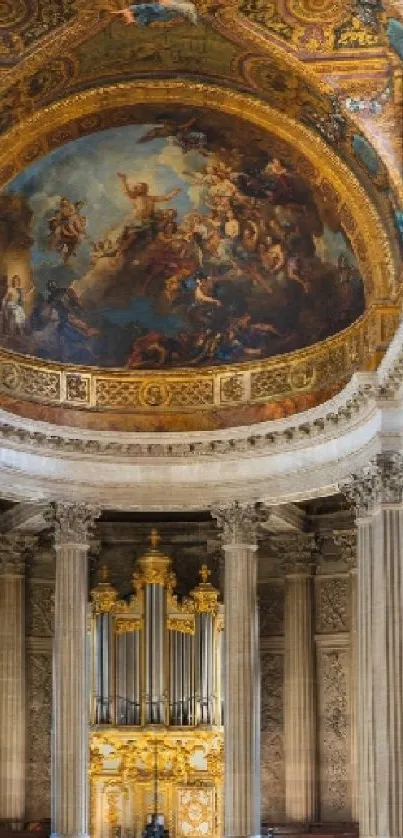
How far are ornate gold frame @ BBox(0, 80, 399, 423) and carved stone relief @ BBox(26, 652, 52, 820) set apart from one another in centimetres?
683

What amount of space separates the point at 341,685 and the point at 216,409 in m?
7.06

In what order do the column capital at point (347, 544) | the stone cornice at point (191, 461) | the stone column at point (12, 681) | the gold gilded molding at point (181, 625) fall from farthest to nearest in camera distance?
1. the stone column at point (12, 681)
2. the gold gilded molding at point (181, 625)
3. the column capital at point (347, 544)
4. the stone cornice at point (191, 461)

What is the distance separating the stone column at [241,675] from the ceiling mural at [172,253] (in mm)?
3876

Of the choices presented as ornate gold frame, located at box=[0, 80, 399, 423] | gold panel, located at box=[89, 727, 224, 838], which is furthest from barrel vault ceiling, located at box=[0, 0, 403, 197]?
gold panel, located at box=[89, 727, 224, 838]

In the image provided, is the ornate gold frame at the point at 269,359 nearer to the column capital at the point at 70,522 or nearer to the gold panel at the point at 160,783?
the column capital at the point at 70,522

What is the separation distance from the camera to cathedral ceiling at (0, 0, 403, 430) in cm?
3619

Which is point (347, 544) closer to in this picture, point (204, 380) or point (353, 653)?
point (353, 653)

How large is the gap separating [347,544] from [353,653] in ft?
8.57

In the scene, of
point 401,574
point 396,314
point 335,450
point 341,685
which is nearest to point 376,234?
point 396,314

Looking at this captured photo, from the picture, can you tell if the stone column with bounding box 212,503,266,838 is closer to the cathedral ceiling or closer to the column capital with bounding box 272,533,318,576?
the cathedral ceiling

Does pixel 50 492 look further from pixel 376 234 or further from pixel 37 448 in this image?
pixel 376 234

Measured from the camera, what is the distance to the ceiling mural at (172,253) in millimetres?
40250

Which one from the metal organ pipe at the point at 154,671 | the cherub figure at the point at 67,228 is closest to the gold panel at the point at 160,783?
the metal organ pipe at the point at 154,671

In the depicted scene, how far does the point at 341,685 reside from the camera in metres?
43.8
